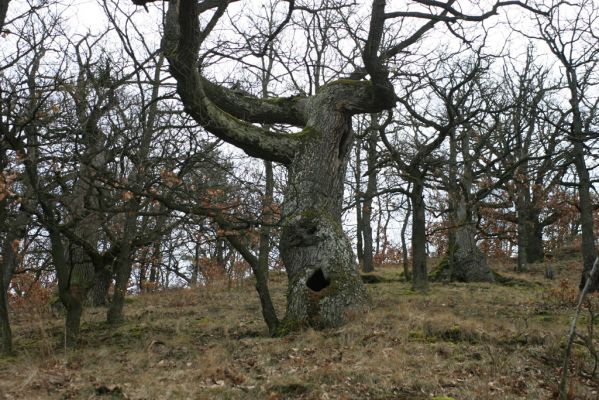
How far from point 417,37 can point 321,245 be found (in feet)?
15.0

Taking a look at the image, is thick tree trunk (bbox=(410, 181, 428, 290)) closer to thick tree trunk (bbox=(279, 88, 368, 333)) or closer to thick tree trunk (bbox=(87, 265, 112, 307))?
thick tree trunk (bbox=(279, 88, 368, 333))

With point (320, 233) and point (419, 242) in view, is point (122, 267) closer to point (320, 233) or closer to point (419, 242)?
point (320, 233)

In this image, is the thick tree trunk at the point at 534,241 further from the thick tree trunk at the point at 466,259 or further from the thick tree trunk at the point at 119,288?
the thick tree trunk at the point at 119,288

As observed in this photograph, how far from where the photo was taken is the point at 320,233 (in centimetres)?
841

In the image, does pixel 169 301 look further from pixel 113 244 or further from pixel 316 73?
pixel 316 73

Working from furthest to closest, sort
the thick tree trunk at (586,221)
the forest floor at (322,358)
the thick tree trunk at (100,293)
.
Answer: the thick tree trunk at (100,293) < the thick tree trunk at (586,221) < the forest floor at (322,358)

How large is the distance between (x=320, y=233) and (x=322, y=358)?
2632 mm

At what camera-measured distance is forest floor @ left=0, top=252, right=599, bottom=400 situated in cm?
510

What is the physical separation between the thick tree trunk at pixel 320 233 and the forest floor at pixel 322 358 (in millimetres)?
471

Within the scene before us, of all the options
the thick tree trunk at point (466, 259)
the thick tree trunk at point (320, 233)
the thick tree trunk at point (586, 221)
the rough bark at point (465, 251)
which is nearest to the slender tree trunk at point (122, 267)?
the thick tree trunk at point (320, 233)

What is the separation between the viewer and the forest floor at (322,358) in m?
5.10

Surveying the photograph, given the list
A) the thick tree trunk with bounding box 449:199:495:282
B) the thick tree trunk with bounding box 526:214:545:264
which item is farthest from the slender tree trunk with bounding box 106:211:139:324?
the thick tree trunk with bounding box 526:214:545:264

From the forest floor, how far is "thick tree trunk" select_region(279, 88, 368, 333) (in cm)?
47

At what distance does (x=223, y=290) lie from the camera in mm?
15812
